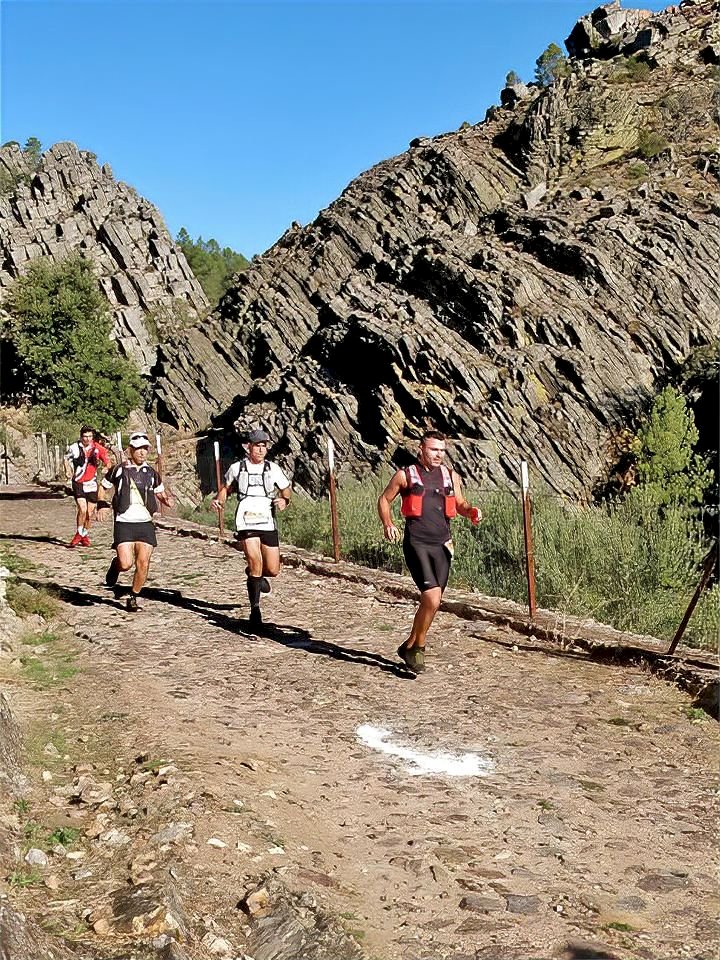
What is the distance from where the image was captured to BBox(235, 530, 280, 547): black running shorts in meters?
9.30

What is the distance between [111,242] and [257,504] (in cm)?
6677

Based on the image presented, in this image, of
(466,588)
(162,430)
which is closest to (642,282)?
(162,430)

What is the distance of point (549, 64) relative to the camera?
6988 centimetres

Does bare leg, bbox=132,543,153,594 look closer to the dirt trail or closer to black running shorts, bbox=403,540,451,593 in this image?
the dirt trail

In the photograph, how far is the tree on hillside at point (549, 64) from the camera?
68.1 metres

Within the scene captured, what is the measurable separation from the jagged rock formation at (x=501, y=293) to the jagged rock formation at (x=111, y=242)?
9.12 metres

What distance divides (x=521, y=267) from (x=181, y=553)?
3124 cm

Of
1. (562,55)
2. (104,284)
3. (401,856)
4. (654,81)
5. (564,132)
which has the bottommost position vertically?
(401,856)

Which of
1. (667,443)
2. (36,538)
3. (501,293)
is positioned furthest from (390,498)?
(501,293)

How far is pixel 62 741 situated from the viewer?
5.95m

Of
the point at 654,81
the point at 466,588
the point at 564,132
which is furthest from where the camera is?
the point at 654,81

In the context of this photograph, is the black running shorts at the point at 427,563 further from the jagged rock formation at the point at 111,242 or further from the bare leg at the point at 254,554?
the jagged rock formation at the point at 111,242

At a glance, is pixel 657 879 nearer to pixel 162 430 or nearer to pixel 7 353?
pixel 162 430

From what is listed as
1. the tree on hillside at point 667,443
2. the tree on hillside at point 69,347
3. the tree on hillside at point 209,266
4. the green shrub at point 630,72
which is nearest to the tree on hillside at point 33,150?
the tree on hillside at point 209,266
